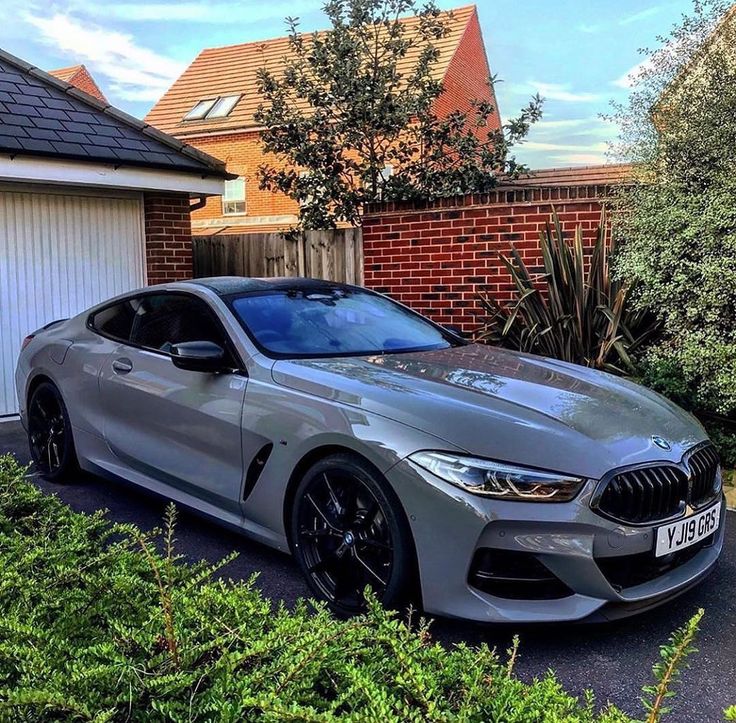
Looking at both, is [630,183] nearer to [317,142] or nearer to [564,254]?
[564,254]

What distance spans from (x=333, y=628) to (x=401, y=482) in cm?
91

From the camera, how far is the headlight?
2.55m

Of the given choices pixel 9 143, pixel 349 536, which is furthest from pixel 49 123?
pixel 349 536

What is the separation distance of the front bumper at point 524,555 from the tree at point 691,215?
8.07 feet

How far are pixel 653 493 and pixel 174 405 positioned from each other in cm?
231

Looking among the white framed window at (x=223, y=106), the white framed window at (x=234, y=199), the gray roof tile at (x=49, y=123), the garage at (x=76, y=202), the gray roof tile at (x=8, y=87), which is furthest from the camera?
the white framed window at (x=234, y=199)

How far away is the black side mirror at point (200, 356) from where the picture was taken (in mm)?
3521

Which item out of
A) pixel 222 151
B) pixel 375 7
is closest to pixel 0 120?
pixel 375 7

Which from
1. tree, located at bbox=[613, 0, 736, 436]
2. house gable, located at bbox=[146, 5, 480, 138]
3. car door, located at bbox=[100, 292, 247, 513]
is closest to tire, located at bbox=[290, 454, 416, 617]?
car door, located at bbox=[100, 292, 247, 513]

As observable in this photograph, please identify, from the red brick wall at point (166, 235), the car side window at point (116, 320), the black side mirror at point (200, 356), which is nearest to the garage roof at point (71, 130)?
the red brick wall at point (166, 235)

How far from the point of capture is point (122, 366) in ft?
13.9

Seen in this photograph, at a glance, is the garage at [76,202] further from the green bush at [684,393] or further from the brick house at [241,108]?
the brick house at [241,108]

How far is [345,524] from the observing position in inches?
115

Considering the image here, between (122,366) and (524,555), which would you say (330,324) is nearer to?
(122,366)
